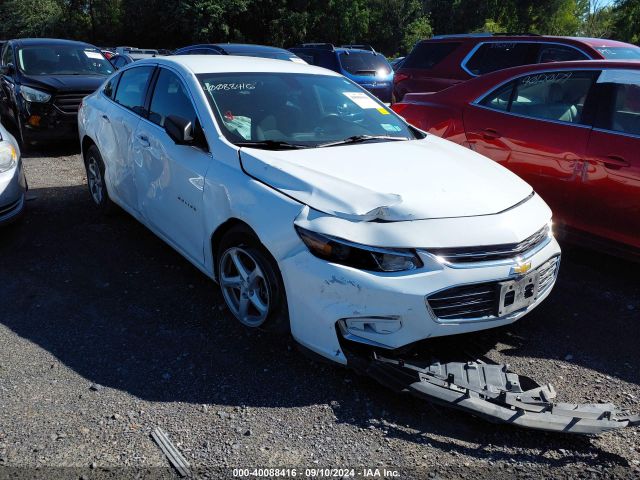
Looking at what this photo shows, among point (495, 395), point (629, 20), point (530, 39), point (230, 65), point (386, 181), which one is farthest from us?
point (629, 20)

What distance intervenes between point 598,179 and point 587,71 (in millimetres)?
989

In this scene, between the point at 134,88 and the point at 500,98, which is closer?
the point at 134,88

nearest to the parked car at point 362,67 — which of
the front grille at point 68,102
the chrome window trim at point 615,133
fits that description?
the front grille at point 68,102

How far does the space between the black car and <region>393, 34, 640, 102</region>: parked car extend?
507cm

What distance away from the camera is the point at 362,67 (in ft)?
43.1

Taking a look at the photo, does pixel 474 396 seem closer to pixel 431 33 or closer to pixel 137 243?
pixel 137 243

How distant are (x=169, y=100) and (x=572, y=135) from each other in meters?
3.14

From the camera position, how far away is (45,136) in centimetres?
A: 856

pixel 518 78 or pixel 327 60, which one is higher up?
pixel 518 78

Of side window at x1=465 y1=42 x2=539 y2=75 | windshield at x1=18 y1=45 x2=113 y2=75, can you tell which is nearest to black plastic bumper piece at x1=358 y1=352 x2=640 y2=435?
side window at x1=465 y1=42 x2=539 y2=75

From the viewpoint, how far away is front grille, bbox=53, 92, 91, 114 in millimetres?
8516

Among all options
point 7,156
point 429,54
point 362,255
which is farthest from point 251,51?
point 362,255

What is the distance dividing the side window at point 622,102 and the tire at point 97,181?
4.41m

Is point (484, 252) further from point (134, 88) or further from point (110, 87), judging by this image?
point (110, 87)
